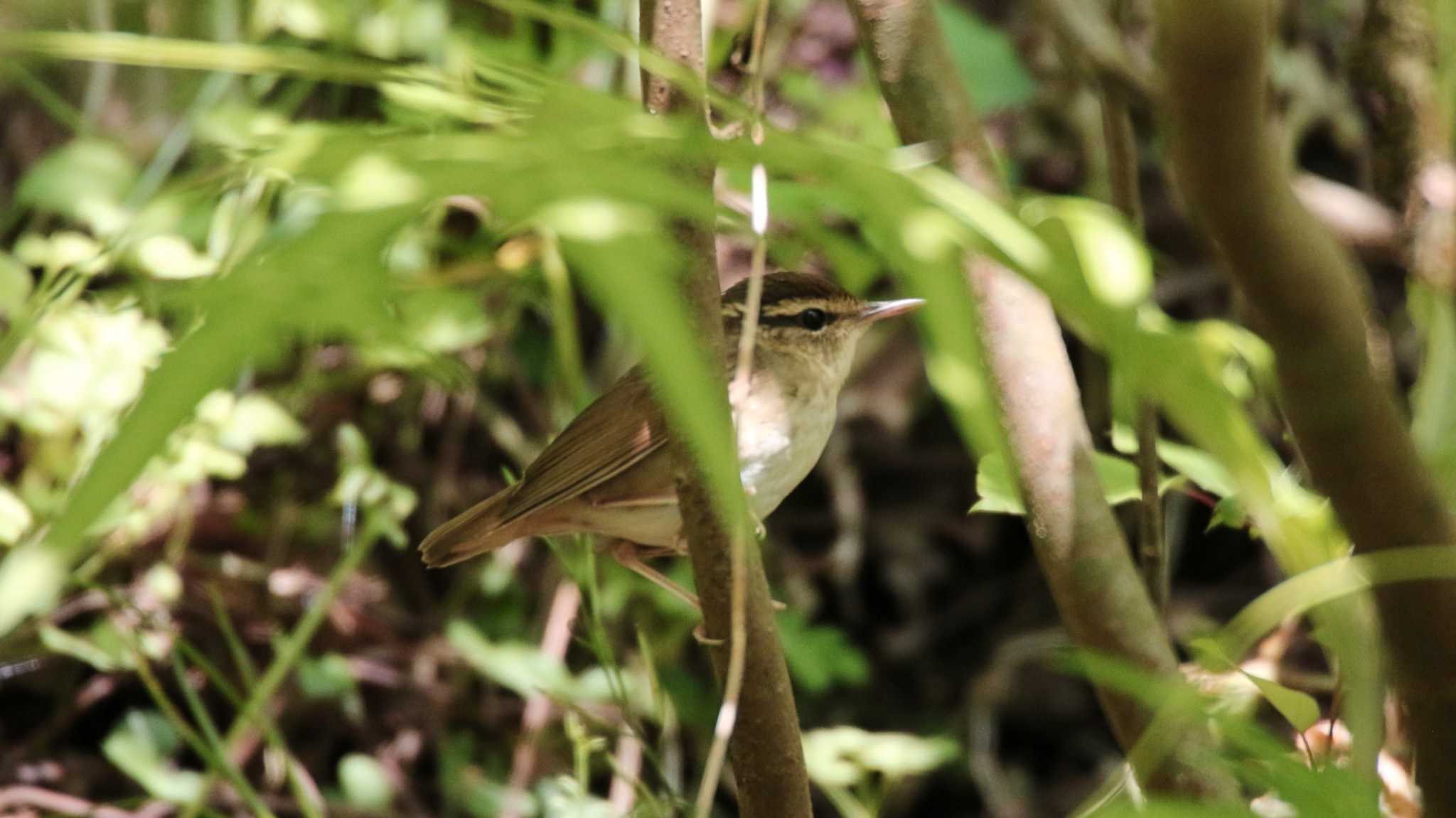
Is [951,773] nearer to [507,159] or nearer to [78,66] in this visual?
[78,66]

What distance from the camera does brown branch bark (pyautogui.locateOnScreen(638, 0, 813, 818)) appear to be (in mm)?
1509

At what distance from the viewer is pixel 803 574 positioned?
468 centimetres

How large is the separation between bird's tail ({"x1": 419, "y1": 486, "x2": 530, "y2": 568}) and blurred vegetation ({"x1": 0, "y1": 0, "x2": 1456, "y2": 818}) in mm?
169

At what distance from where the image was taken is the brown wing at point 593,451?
9.61 feet

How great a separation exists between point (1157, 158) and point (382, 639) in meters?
3.10

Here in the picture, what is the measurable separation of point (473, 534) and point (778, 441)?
758 millimetres

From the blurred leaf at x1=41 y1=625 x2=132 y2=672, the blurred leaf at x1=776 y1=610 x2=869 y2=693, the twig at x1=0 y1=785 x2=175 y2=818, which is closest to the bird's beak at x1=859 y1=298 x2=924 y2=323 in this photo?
the blurred leaf at x1=776 y1=610 x2=869 y2=693

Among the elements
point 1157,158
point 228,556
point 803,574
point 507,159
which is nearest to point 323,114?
point 228,556

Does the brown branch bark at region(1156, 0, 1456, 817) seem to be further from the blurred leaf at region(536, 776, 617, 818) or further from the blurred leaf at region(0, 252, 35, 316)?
the blurred leaf at region(0, 252, 35, 316)

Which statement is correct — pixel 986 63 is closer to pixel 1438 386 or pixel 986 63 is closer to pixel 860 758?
pixel 860 758

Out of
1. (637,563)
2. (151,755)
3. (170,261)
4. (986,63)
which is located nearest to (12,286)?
(170,261)

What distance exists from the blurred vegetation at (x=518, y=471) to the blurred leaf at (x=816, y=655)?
0.01m

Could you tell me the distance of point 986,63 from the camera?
4668mm

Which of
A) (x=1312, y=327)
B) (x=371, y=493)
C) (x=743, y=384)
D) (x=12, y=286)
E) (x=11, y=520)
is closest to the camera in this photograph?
(x=1312, y=327)
